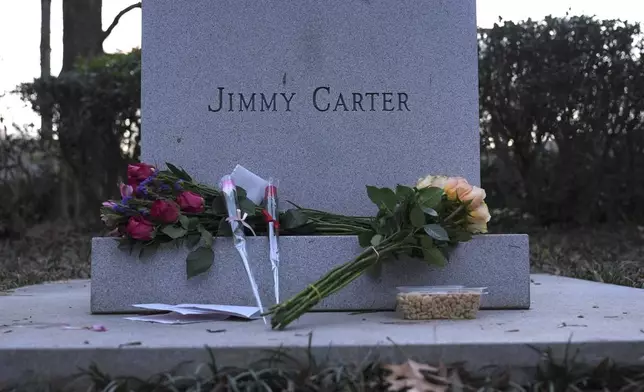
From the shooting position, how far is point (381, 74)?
3.73 meters

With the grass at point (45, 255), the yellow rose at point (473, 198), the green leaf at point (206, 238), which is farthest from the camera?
the grass at point (45, 255)

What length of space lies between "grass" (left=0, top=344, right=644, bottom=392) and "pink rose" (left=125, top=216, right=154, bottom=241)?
3.23 feet

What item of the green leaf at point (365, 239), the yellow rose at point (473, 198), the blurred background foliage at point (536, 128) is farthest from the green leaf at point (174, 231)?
the blurred background foliage at point (536, 128)

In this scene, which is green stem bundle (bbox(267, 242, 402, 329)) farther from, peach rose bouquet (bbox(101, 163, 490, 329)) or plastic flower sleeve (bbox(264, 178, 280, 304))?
plastic flower sleeve (bbox(264, 178, 280, 304))

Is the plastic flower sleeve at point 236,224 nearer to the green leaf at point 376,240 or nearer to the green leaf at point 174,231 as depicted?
the green leaf at point 174,231

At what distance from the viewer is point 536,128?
7.80 metres

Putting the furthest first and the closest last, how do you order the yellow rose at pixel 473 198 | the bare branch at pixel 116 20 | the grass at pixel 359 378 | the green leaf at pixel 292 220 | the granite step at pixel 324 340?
the bare branch at pixel 116 20 → the green leaf at pixel 292 220 → the yellow rose at pixel 473 198 → the granite step at pixel 324 340 → the grass at pixel 359 378

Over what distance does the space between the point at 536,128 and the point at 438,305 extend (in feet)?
17.0

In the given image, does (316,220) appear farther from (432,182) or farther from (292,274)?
(432,182)

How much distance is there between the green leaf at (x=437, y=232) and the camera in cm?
304

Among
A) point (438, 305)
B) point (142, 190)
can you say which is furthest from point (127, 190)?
point (438, 305)

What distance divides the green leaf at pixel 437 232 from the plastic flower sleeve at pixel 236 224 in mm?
722

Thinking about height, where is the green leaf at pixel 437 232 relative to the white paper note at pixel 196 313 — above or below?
above

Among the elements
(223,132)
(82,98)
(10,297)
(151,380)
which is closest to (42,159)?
(82,98)
